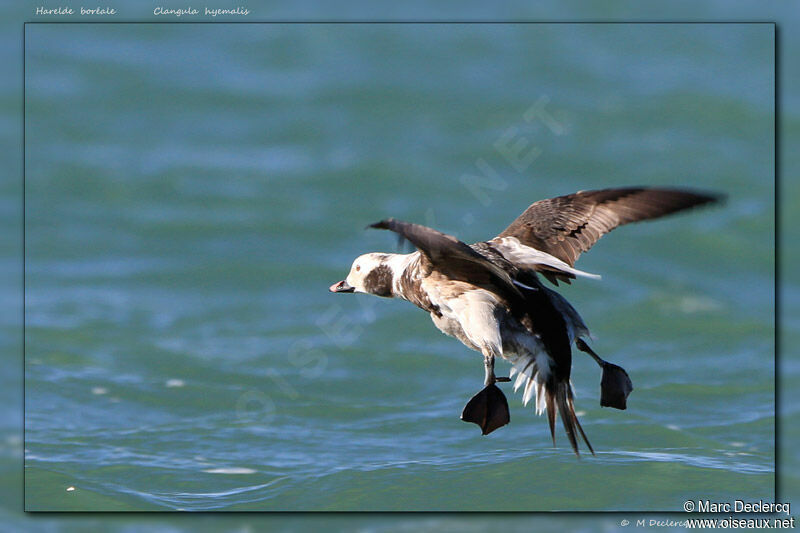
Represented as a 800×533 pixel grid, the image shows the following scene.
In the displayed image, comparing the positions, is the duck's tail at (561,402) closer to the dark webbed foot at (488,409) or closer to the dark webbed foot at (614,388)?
the dark webbed foot at (488,409)

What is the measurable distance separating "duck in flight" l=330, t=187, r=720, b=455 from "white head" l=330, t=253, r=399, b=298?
71 millimetres

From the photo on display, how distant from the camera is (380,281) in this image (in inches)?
295

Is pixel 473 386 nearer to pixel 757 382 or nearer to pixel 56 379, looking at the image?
pixel 757 382

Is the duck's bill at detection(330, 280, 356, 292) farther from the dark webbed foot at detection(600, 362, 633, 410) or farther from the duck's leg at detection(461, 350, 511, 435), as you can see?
the dark webbed foot at detection(600, 362, 633, 410)

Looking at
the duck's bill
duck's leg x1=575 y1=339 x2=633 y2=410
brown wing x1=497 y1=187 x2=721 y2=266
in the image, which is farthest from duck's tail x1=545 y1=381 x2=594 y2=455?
the duck's bill

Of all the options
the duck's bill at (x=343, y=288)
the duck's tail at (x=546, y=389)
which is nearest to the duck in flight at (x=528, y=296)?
the duck's tail at (x=546, y=389)

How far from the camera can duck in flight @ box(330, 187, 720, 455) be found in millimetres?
6723

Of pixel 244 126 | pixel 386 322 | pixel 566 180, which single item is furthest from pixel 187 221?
pixel 566 180

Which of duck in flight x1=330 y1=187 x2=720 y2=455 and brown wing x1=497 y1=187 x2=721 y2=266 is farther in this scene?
brown wing x1=497 y1=187 x2=721 y2=266

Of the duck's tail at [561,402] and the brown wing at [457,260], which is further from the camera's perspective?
the duck's tail at [561,402]

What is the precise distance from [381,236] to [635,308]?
3.30m

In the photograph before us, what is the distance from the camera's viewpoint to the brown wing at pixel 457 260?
19.2 ft

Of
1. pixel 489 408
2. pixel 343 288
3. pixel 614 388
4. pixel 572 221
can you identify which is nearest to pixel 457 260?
pixel 489 408

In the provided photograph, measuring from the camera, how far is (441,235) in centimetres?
600
